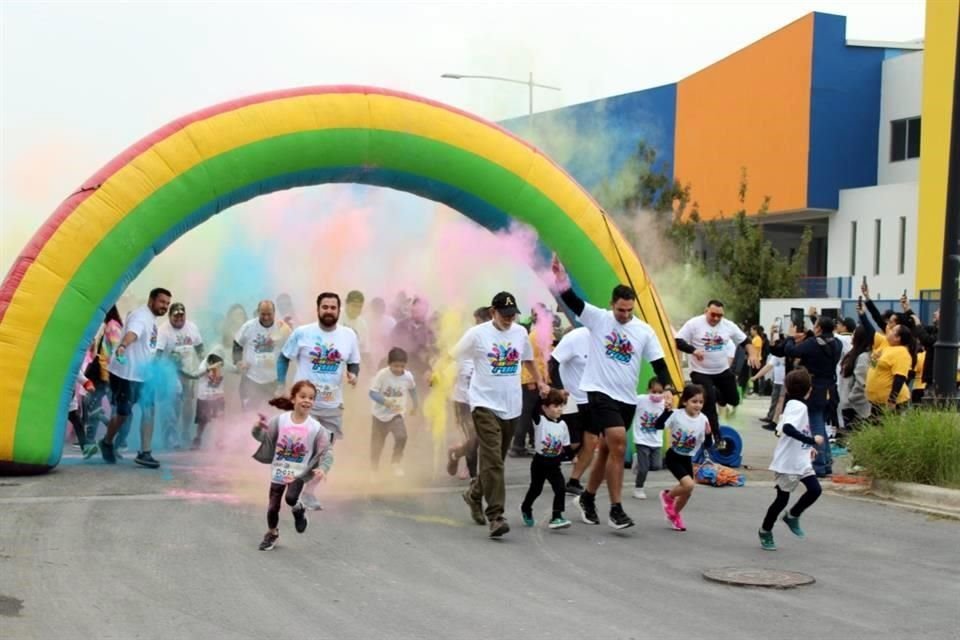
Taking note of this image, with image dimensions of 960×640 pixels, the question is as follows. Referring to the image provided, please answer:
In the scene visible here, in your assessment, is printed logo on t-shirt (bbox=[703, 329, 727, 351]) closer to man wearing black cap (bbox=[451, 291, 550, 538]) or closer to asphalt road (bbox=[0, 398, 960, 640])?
asphalt road (bbox=[0, 398, 960, 640])

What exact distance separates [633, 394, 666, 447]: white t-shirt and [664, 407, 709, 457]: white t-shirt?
1568 millimetres

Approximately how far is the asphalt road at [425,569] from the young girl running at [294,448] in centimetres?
34

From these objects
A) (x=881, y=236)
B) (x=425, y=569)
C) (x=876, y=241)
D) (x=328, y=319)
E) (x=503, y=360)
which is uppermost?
(x=881, y=236)

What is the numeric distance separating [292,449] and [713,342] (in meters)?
5.25

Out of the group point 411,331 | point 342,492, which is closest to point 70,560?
point 342,492

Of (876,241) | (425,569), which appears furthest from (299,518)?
(876,241)

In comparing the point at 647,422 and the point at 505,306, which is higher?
the point at 505,306

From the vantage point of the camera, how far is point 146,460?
38.9 ft

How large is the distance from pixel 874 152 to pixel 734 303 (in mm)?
9822

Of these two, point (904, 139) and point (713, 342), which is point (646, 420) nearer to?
point (713, 342)

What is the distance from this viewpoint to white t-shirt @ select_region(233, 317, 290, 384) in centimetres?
1340

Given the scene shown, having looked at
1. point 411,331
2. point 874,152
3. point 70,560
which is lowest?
point 70,560

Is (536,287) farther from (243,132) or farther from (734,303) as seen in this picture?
(734,303)

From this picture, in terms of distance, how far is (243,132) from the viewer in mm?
11312
